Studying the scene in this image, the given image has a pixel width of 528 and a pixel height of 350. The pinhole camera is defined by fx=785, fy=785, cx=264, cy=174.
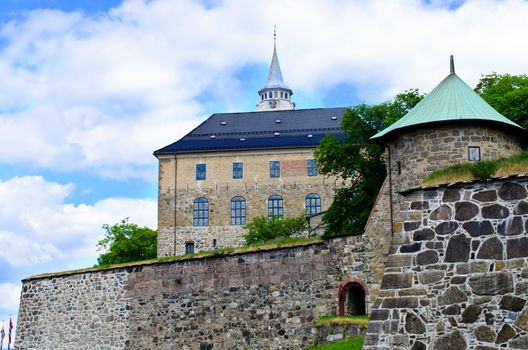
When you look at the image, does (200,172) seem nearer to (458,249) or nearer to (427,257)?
(427,257)

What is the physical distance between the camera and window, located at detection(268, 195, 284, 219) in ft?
187

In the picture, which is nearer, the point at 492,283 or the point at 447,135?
the point at 492,283

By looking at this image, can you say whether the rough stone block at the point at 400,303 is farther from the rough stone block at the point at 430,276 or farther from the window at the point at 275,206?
the window at the point at 275,206

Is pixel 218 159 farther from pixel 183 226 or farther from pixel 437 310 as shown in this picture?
pixel 437 310

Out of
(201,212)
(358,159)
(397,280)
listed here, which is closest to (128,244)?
(201,212)

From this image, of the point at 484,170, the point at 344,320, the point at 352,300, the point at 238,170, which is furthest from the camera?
the point at 238,170

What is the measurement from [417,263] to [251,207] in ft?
148

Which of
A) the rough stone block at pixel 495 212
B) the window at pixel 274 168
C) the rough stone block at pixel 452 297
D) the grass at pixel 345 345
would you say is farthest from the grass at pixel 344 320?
the window at pixel 274 168

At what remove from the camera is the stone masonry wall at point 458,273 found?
11.6 meters

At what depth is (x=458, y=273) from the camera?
39.3ft

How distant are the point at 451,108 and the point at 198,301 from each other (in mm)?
10157

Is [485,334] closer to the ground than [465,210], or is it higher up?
closer to the ground

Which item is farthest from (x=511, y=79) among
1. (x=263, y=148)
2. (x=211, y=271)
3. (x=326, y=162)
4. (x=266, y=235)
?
(x=263, y=148)

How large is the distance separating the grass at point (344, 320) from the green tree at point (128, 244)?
118ft
